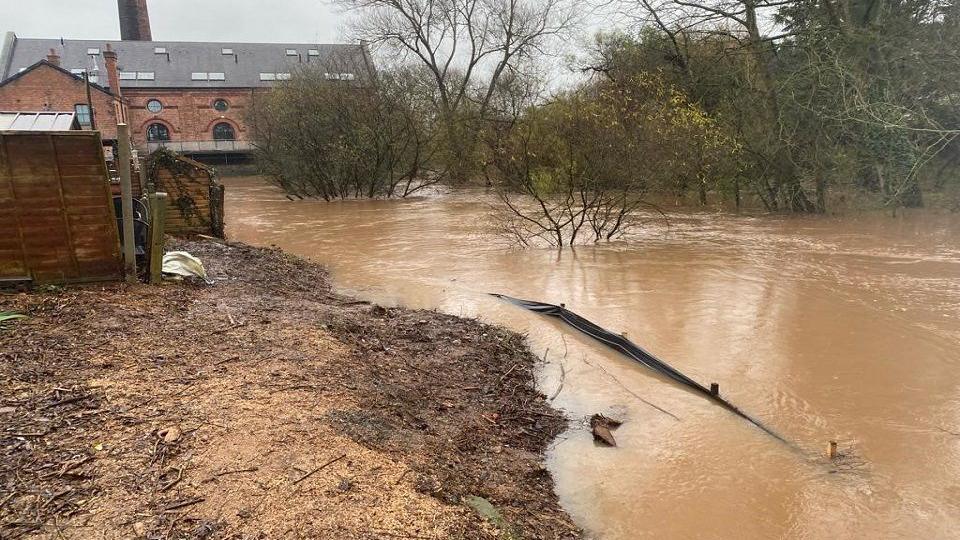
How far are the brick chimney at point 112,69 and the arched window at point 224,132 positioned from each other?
24.1ft

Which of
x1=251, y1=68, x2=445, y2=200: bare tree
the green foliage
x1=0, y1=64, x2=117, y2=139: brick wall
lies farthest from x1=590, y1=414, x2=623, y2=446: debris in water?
x1=0, y1=64, x2=117, y2=139: brick wall

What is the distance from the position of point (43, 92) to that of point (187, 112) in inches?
412

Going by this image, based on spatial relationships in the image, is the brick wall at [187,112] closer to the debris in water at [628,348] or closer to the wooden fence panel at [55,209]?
the wooden fence panel at [55,209]

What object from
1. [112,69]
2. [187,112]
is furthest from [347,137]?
[187,112]

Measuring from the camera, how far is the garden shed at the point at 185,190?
1234 cm

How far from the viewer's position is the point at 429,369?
630cm

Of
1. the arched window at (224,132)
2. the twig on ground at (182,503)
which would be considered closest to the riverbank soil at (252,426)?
the twig on ground at (182,503)

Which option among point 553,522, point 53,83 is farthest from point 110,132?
point 553,522

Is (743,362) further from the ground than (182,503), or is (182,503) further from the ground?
(182,503)

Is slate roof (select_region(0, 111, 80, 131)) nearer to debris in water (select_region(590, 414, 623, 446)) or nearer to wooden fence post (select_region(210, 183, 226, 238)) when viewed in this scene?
wooden fence post (select_region(210, 183, 226, 238))

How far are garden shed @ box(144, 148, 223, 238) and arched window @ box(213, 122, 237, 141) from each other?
4056 cm

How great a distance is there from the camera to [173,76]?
48.9 m

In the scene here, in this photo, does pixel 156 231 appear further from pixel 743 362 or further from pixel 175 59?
pixel 175 59

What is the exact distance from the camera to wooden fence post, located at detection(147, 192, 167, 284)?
700 centimetres
